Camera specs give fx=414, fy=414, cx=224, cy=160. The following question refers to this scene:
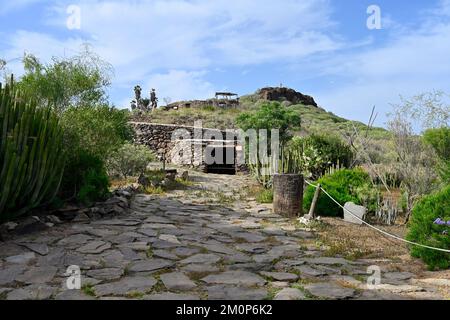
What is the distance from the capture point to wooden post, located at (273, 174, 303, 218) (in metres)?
7.61

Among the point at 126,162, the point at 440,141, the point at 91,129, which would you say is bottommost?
the point at 126,162

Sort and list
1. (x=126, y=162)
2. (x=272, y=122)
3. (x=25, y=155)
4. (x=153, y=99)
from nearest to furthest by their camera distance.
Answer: (x=25, y=155)
(x=126, y=162)
(x=272, y=122)
(x=153, y=99)

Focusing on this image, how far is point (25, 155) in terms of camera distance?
5.54m

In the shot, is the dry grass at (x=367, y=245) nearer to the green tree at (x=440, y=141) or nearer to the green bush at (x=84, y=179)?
the green bush at (x=84, y=179)

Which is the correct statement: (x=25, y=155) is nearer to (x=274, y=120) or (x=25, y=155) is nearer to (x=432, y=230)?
(x=432, y=230)

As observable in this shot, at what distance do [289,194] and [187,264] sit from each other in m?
3.55

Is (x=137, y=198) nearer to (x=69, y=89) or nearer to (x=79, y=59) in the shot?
(x=69, y=89)

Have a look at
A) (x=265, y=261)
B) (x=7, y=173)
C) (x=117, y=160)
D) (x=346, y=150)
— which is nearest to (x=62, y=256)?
(x=7, y=173)

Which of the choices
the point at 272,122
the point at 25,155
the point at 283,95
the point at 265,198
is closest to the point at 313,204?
the point at 265,198

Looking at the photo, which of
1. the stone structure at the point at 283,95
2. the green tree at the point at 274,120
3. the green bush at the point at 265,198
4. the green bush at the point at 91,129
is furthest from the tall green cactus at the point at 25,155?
the stone structure at the point at 283,95

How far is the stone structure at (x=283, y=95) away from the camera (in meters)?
46.1

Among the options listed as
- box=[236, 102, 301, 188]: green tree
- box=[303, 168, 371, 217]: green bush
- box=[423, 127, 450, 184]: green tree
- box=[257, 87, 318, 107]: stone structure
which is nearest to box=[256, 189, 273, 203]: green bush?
box=[303, 168, 371, 217]: green bush

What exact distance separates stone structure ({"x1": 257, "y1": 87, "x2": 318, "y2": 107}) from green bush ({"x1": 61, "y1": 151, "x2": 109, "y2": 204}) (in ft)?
129

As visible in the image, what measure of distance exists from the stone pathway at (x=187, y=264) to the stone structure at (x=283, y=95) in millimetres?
39918
